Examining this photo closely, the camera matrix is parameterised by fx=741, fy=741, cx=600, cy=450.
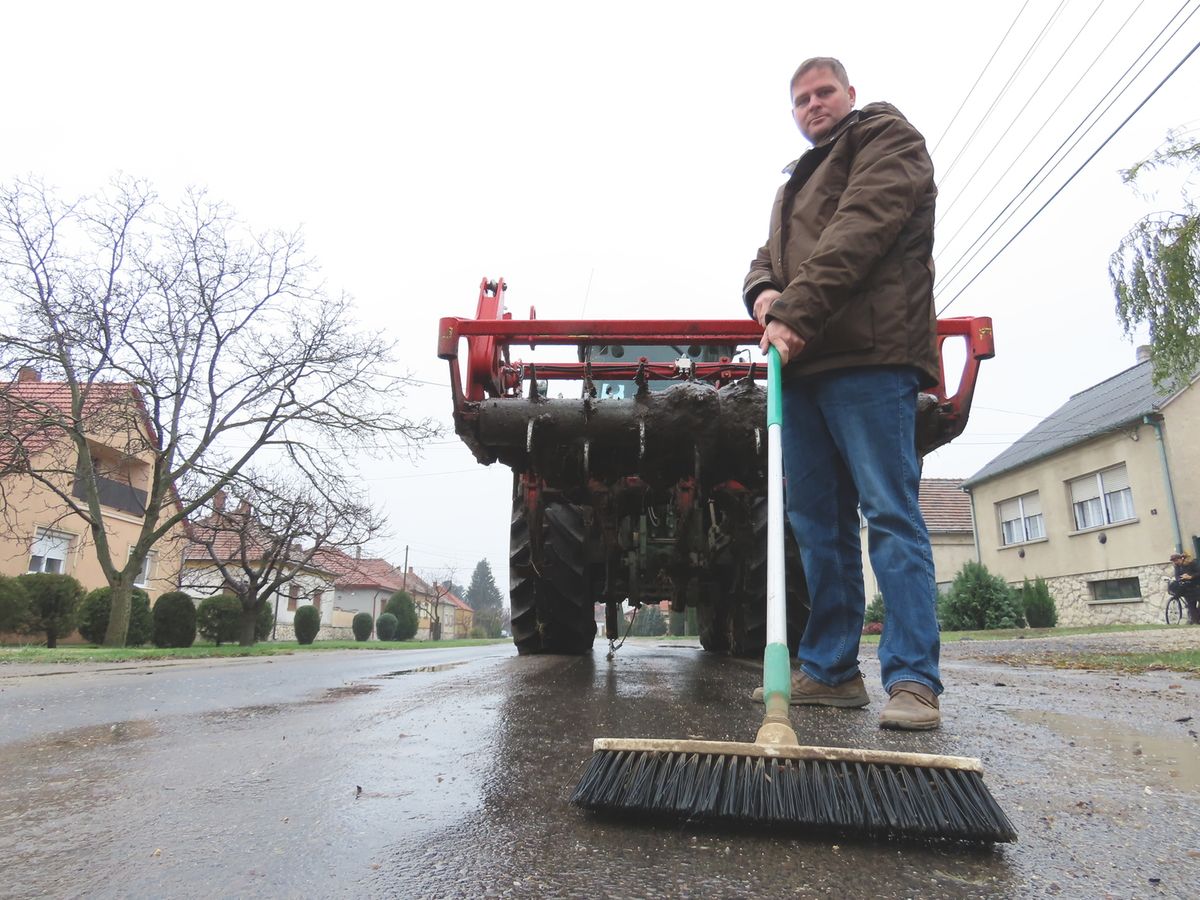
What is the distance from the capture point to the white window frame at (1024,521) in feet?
69.8

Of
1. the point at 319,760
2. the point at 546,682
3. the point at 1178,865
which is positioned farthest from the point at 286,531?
the point at 1178,865

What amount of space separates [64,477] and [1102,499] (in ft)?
93.8

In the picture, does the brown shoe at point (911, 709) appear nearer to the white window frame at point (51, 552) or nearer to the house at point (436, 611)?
the white window frame at point (51, 552)

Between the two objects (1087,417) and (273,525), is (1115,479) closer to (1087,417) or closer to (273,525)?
(1087,417)

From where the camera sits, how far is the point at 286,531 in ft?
71.5

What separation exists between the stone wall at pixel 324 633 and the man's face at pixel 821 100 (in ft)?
149

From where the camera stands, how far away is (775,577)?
1.83 metres

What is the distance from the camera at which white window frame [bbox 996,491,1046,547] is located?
21.3 meters

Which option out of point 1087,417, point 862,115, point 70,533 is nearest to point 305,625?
point 70,533

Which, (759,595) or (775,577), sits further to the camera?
(759,595)

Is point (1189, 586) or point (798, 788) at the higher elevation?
point (1189, 586)

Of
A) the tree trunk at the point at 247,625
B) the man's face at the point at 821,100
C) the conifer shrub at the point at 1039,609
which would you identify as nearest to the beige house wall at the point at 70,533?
the tree trunk at the point at 247,625

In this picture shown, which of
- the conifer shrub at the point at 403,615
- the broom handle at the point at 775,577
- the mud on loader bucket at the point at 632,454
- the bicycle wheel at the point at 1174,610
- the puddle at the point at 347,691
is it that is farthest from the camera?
the conifer shrub at the point at 403,615

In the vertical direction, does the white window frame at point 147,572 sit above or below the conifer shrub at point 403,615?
above
